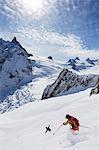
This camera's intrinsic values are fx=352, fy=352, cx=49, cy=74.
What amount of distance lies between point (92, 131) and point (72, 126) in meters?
1.52

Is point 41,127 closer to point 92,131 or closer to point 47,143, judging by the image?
point 47,143

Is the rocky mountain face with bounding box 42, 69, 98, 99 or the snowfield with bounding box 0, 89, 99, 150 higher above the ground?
the rocky mountain face with bounding box 42, 69, 98, 99

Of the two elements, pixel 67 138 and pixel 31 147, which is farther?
pixel 31 147

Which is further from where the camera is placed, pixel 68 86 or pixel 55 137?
pixel 68 86

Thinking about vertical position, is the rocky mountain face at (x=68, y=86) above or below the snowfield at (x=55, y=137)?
above

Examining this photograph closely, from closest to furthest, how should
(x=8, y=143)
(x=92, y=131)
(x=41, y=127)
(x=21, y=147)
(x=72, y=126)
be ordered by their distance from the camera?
(x=92, y=131) < (x=72, y=126) < (x=21, y=147) < (x=8, y=143) < (x=41, y=127)

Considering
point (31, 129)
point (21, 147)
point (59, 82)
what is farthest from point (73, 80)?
point (21, 147)

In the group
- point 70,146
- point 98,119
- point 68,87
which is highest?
point 68,87

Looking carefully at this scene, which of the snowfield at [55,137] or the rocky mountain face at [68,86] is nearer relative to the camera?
the snowfield at [55,137]

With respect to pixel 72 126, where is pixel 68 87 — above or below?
above

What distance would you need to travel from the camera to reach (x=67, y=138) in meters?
18.3

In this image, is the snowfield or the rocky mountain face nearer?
the snowfield

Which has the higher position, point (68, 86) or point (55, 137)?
point (68, 86)

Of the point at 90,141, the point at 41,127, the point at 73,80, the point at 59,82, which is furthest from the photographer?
the point at 59,82
